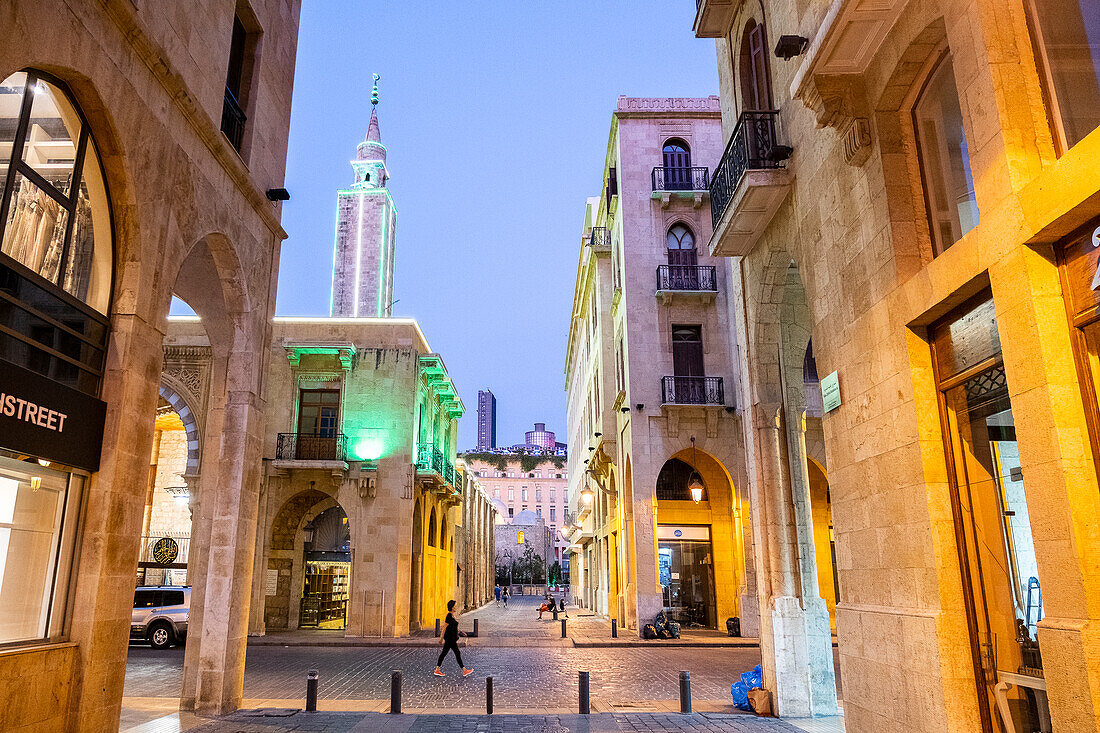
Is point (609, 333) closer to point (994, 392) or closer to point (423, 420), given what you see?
point (423, 420)

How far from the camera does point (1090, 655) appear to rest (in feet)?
13.2

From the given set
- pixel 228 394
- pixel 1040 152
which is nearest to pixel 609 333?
pixel 228 394

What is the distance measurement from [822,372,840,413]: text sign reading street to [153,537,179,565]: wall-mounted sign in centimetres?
3493

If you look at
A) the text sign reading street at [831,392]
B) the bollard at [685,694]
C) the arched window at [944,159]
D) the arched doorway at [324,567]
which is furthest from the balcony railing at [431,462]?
the arched window at [944,159]

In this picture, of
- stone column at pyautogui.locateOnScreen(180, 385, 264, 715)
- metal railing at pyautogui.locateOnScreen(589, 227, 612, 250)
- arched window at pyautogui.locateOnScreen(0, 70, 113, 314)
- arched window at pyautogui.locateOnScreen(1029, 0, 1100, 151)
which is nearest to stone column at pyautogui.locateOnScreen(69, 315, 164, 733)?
arched window at pyautogui.locateOnScreen(0, 70, 113, 314)

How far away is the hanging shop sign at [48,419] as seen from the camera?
636 centimetres

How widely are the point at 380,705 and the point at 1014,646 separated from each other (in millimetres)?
9594

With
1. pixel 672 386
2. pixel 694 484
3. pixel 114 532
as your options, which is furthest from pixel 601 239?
pixel 114 532

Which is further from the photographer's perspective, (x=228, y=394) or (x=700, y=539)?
(x=700, y=539)

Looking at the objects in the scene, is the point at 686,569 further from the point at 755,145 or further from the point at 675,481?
the point at 755,145

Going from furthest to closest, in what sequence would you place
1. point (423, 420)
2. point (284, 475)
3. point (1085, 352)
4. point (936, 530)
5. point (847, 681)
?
point (423, 420) → point (284, 475) → point (847, 681) → point (936, 530) → point (1085, 352)

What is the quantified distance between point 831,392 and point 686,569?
19.9 m

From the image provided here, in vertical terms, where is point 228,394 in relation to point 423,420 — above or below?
below

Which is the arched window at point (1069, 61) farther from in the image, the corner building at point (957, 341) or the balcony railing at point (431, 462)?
the balcony railing at point (431, 462)
